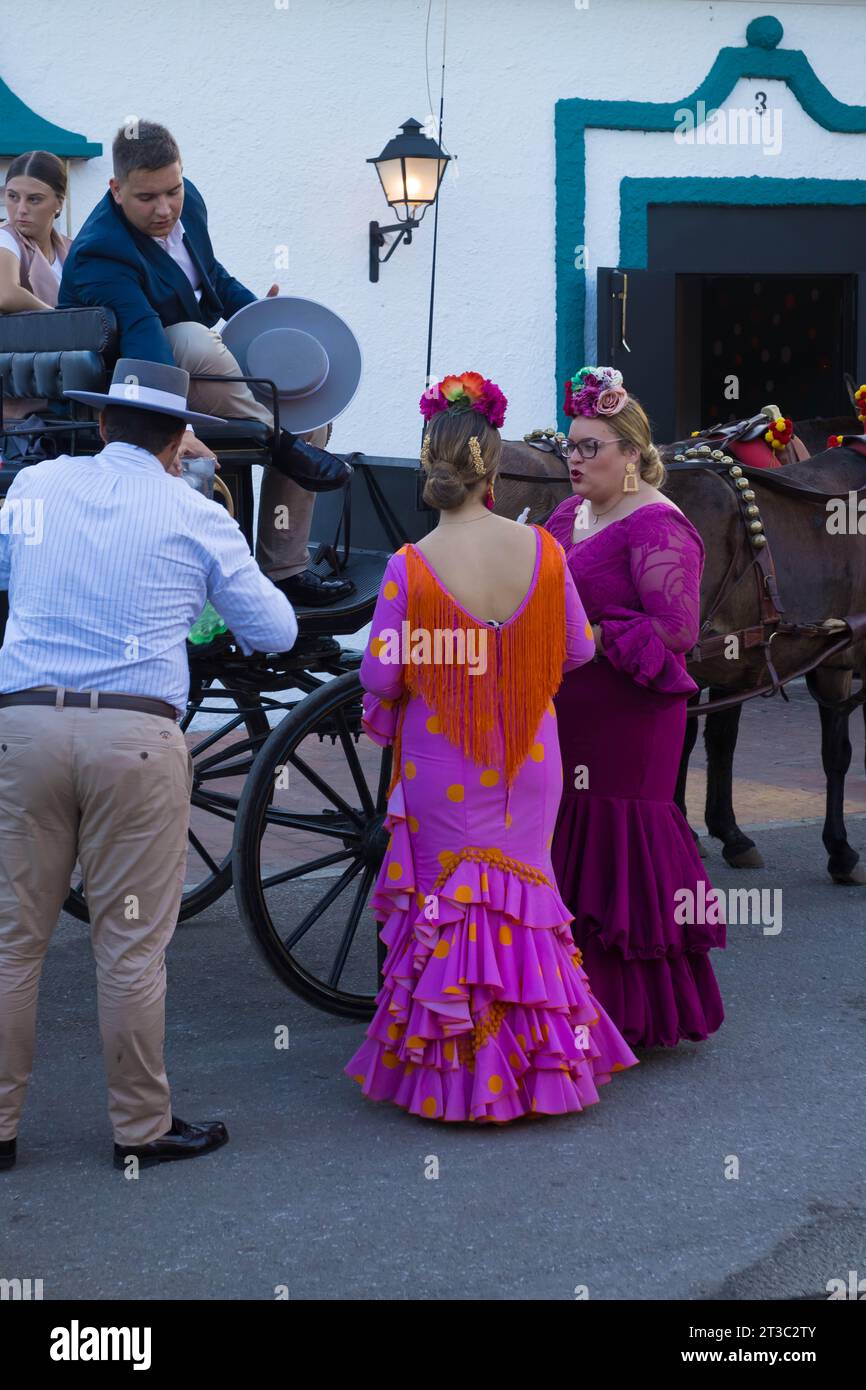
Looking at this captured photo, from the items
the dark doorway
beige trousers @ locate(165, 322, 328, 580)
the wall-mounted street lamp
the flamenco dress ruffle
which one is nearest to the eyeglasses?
beige trousers @ locate(165, 322, 328, 580)

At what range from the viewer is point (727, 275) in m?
11.4

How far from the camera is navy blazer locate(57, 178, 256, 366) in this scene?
4.48 metres

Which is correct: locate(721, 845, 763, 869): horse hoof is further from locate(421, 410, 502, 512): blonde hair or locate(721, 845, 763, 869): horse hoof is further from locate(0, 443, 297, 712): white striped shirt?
locate(0, 443, 297, 712): white striped shirt

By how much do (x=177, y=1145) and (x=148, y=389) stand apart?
1.79 meters

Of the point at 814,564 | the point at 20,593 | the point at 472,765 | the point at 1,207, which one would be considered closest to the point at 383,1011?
the point at 472,765

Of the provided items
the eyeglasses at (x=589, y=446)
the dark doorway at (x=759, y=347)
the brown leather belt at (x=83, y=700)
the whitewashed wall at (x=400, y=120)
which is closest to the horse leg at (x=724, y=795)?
the eyeglasses at (x=589, y=446)

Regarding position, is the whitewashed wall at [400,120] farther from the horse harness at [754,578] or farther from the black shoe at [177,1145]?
the black shoe at [177,1145]

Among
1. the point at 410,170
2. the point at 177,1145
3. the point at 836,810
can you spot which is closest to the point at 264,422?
the point at 177,1145

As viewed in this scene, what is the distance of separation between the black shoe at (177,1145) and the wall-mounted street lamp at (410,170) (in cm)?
716

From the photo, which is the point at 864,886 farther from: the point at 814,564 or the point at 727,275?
Answer: the point at 727,275

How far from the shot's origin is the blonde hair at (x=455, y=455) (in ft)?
13.5

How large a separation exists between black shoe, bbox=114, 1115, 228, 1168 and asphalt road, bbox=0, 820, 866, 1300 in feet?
0.10

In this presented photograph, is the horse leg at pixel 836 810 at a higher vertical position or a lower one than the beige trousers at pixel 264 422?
lower

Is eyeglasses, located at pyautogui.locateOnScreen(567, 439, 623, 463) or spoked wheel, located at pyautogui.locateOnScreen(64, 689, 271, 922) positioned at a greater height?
eyeglasses, located at pyautogui.locateOnScreen(567, 439, 623, 463)
